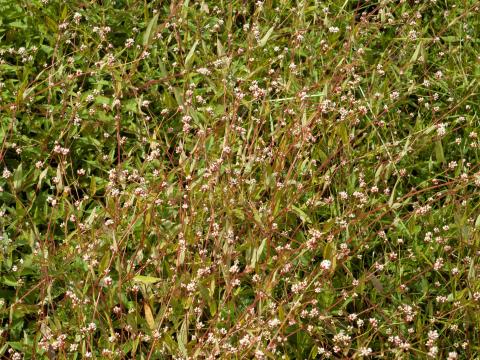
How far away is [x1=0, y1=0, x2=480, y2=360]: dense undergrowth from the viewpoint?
3.15m

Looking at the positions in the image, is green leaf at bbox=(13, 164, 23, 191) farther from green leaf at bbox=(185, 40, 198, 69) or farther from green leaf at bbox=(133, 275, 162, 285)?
green leaf at bbox=(185, 40, 198, 69)

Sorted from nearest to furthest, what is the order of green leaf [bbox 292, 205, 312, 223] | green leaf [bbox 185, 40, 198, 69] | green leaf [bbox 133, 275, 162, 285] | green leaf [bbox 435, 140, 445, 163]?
green leaf [bbox 133, 275, 162, 285] < green leaf [bbox 292, 205, 312, 223] < green leaf [bbox 435, 140, 445, 163] < green leaf [bbox 185, 40, 198, 69]

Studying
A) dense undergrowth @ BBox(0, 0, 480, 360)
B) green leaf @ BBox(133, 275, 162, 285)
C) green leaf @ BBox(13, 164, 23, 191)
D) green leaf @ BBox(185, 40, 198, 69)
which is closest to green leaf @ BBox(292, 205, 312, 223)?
dense undergrowth @ BBox(0, 0, 480, 360)

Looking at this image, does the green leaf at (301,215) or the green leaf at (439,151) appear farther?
the green leaf at (439,151)

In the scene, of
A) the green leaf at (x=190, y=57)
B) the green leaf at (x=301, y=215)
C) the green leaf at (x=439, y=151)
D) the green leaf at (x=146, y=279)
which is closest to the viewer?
the green leaf at (x=146, y=279)

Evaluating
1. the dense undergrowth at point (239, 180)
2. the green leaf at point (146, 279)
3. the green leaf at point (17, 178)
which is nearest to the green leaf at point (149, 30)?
the dense undergrowth at point (239, 180)

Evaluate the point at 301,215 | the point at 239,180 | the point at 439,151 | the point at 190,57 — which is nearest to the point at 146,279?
the point at 239,180

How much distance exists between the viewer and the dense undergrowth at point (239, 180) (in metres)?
3.15

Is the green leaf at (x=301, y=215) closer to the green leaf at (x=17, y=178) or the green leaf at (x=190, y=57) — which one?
the green leaf at (x=190, y=57)

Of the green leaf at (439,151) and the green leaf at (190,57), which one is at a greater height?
the green leaf at (190,57)

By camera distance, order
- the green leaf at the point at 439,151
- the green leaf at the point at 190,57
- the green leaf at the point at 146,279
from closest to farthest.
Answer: the green leaf at the point at 146,279 → the green leaf at the point at 439,151 → the green leaf at the point at 190,57

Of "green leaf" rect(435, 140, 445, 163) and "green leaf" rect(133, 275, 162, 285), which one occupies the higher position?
"green leaf" rect(133, 275, 162, 285)

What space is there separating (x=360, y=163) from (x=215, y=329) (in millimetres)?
1154

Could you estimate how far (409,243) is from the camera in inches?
140
